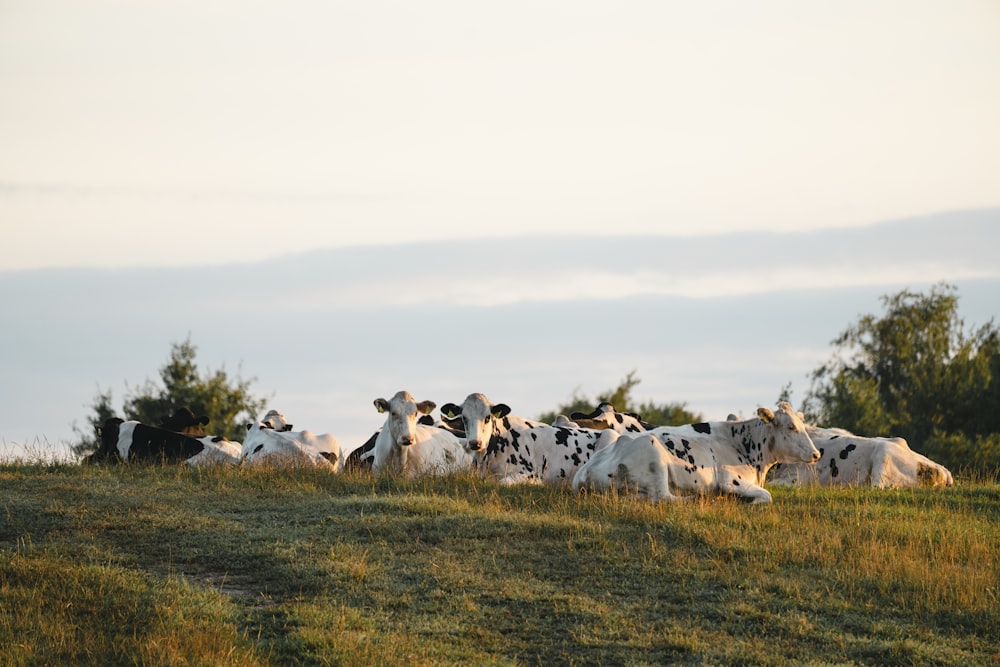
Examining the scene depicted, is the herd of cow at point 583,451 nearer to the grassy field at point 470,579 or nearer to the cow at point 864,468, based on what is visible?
the cow at point 864,468

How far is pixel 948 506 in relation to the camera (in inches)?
773

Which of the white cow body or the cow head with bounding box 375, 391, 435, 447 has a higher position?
the cow head with bounding box 375, 391, 435, 447

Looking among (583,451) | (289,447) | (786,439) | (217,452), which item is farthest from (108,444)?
(786,439)

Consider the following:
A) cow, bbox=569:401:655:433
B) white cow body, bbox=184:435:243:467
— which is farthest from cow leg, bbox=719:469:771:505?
white cow body, bbox=184:435:243:467

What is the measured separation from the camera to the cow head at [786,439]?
65.0 ft

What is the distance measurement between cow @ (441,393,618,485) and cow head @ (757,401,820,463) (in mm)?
2824

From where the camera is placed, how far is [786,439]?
19.8 m

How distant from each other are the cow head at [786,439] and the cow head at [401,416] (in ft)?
18.4

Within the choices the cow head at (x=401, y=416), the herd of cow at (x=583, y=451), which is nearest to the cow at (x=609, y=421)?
the herd of cow at (x=583, y=451)

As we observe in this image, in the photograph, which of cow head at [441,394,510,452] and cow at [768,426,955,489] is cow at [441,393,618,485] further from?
cow at [768,426,955,489]

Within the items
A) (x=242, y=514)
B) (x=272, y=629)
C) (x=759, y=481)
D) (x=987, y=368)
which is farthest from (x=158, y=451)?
(x=987, y=368)

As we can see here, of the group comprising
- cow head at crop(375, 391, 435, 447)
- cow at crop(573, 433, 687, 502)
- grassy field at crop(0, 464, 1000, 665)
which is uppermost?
cow head at crop(375, 391, 435, 447)

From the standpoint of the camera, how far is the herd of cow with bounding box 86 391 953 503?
1841 centimetres

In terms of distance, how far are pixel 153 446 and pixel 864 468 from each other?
13.1 meters
